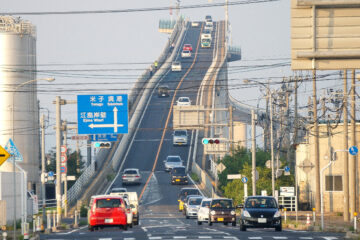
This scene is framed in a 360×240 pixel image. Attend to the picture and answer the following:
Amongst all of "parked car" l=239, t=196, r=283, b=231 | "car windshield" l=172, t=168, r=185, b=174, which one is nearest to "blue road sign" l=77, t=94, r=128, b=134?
"parked car" l=239, t=196, r=283, b=231

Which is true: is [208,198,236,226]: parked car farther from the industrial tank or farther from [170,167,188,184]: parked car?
[170,167,188,184]: parked car

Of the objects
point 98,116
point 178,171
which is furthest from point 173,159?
point 98,116

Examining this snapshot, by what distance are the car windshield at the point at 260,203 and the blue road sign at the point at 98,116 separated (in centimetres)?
1926

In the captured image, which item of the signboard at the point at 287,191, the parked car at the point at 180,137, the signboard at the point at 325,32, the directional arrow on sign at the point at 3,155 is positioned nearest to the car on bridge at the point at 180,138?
the parked car at the point at 180,137

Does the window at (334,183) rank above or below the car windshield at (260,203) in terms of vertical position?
below

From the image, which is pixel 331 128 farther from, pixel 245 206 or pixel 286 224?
pixel 245 206

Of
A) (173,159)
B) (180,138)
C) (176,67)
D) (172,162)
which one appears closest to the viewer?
(172,162)

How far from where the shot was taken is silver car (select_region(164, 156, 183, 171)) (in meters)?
92.8

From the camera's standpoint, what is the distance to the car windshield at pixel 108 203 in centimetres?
3538

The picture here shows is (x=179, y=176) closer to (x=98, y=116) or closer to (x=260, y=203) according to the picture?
(x=98, y=116)

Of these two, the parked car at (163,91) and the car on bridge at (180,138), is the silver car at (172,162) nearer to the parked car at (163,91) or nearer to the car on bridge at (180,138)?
the car on bridge at (180,138)

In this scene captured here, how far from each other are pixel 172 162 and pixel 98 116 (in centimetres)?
3909

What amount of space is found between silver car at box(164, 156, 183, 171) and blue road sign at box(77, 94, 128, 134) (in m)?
38.2

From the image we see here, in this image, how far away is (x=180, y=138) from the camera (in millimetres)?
105375
